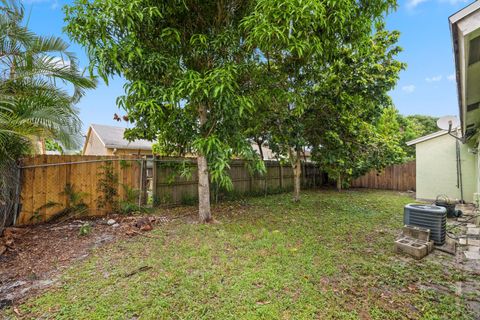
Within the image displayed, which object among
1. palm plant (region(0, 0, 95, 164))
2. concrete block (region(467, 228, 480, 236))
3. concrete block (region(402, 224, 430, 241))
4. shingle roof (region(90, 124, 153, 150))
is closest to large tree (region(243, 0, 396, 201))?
concrete block (region(402, 224, 430, 241))

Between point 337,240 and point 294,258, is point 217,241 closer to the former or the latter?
point 294,258

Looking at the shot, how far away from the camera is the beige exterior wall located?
28.4 ft

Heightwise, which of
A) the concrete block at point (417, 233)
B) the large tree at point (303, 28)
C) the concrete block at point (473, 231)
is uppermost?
the large tree at point (303, 28)

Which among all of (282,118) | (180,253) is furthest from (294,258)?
(282,118)

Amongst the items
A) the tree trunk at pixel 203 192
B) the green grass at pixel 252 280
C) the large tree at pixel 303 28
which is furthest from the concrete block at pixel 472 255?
the tree trunk at pixel 203 192

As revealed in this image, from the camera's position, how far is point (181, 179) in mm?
7438

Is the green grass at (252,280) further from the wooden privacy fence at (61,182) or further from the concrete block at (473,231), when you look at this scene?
the wooden privacy fence at (61,182)

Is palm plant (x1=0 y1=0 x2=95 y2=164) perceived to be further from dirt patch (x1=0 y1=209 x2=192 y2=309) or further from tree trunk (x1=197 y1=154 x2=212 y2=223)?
tree trunk (x1=197 y1=154 x2=212 y2=223)

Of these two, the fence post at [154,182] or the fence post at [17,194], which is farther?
the fence post at [154,182]

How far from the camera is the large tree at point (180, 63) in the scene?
165 inches

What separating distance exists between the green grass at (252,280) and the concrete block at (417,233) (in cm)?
42

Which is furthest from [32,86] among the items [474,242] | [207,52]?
[474,242]

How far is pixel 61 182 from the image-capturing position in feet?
17.9

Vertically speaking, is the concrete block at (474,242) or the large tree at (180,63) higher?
the large tree at (180,63)
